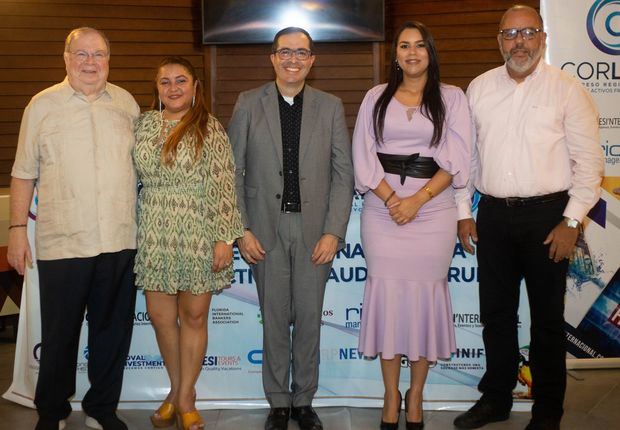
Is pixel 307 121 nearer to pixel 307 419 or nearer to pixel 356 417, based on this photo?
pixel 307 419

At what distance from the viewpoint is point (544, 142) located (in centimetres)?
294

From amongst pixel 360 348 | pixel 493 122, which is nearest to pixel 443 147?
pixel 493 122

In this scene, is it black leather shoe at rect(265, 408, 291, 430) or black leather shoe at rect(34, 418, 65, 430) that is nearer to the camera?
black leather shoe at rect(34, 418, 65, 430)

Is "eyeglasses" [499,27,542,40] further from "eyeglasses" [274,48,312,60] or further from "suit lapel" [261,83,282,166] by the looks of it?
"suit lapel" [261,83,282,166]

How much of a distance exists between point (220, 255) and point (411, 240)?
82 cm

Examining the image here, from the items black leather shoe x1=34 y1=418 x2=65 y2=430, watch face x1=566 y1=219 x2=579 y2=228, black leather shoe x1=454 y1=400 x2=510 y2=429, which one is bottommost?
black leather shoe x1=454 y1=400 x2=510 y2=429

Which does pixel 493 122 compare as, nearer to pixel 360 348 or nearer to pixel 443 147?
pixel 443 147

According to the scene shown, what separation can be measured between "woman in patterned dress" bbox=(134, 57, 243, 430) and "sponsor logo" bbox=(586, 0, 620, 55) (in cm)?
233

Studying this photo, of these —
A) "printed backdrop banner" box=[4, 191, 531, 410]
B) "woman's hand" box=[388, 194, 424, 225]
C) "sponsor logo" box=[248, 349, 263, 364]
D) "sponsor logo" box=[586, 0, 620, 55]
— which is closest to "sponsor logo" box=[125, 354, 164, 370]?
"printed backdrop banner" box=[4, 191, 531, 410]

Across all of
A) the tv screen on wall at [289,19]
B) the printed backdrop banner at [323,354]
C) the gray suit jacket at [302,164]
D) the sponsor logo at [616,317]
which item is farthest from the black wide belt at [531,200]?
the tv screen on wall at [289,19]

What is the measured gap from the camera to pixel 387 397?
310 centimetres

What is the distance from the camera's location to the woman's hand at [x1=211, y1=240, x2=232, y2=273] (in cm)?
292

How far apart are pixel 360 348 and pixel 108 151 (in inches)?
54.4

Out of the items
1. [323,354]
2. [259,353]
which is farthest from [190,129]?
[323,354]
